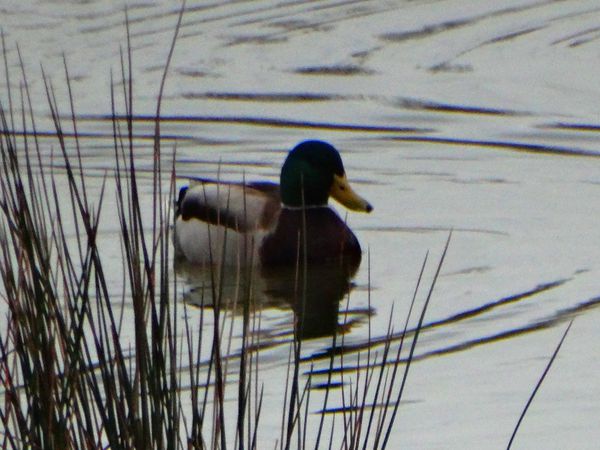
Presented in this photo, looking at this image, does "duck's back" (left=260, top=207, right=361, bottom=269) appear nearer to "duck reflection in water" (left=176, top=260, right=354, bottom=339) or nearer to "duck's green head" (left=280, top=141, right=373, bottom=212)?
"duck reflection in water" (left=176, top=260, right=354, bottom=339)

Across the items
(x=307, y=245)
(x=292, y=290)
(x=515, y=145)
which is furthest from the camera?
(x=515, y=145)

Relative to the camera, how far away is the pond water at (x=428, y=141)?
21.8ft

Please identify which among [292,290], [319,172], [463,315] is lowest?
[292,290]

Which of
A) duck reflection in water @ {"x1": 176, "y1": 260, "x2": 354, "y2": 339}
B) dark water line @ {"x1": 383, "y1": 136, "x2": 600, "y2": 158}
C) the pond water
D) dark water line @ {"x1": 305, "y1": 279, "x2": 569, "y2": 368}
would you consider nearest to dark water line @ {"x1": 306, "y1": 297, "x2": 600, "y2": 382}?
the pond water

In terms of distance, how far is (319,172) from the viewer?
9305mm

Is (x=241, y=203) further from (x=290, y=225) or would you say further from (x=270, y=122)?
(x=270, y=122)

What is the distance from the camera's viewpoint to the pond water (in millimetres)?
6652

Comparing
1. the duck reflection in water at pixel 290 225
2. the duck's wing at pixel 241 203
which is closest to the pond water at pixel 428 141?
the duck reflection in water at pixel 290 225

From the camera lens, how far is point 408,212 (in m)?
9.58

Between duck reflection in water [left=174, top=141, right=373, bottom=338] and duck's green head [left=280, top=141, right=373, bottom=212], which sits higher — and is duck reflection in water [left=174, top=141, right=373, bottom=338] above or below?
below

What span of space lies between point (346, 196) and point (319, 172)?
0.73ft

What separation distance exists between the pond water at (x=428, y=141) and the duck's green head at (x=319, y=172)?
0.31 metres

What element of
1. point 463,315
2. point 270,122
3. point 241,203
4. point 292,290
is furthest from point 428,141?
point 463,315

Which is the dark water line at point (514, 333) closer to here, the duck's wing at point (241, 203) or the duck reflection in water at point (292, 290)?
the duck reflection in water at point (292, 290)
